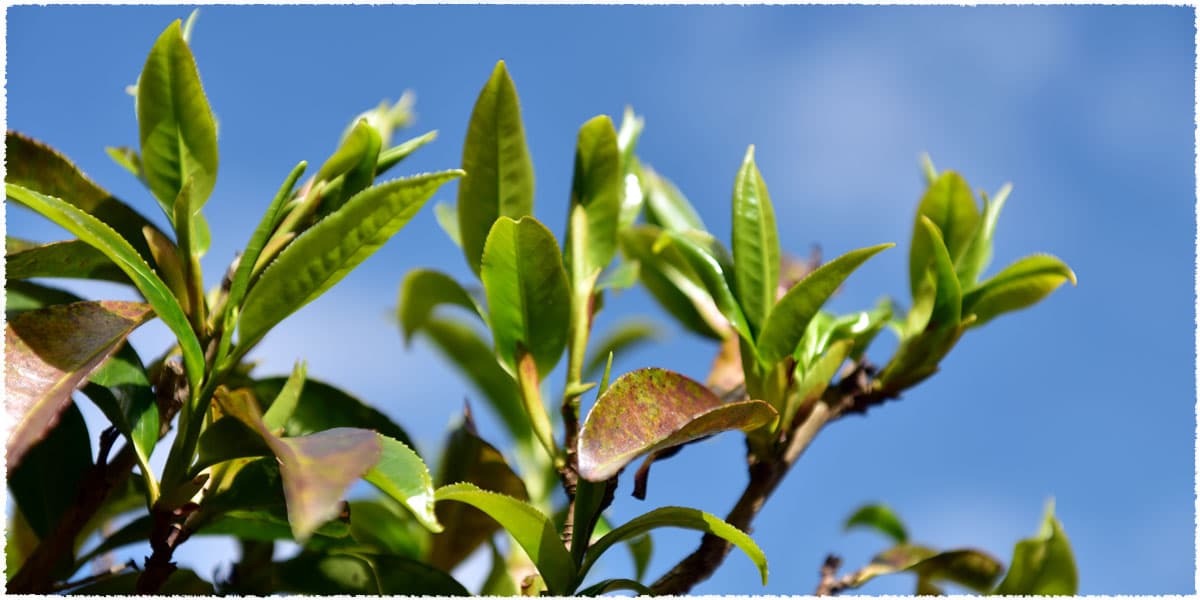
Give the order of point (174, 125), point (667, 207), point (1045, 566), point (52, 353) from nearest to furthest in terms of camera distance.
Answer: point (52, 353) → point (174, 125) → point (1045, 566) → point (667, 207)

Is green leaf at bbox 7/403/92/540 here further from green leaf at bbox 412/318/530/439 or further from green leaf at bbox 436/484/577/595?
green leaf at bbox 412/318/530/439

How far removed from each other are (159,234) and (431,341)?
24.9 inches

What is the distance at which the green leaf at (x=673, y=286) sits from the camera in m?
1.57

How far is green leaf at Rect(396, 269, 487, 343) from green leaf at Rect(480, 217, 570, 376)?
0.14 meters

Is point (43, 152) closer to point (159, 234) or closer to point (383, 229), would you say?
point (159, 234)

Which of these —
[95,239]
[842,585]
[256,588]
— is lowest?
[256,588]

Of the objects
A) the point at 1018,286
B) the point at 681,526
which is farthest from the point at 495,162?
the point at 1018,286

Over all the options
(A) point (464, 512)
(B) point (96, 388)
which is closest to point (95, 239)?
(B) point (96, 388)

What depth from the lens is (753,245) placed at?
1194 millimetres

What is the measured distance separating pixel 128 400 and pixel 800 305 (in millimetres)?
693

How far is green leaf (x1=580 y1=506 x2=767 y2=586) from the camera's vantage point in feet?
3.12

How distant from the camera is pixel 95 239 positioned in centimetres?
90

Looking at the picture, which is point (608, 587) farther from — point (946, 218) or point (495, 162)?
point (946, 218)

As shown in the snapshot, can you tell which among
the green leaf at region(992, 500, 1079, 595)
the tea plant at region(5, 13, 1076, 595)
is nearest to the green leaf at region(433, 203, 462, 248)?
the tea plant at region(5, 13, 1076, 595)
